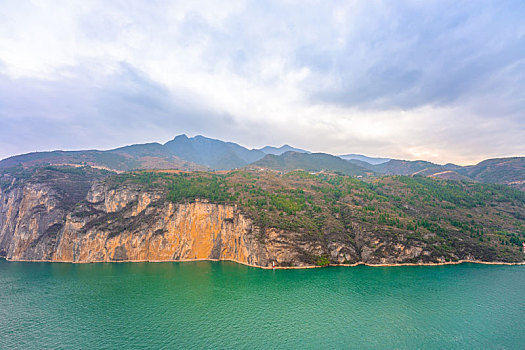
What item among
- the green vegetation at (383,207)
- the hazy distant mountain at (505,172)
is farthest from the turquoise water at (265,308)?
the hazy distant mountain at (505,172)

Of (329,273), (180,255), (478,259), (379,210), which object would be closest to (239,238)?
(180,255)

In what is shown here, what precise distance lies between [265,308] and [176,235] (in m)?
43.1

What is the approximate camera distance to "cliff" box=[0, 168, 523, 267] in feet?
222

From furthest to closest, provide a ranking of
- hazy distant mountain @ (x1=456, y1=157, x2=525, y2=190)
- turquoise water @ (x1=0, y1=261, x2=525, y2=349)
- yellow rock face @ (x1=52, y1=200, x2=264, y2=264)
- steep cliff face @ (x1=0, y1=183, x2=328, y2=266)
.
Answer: hazy distant mountain @ (x1=456, y1=157, x2=525, y2=190), yellow rock face @ (x1=52, y1=200, x2=264, y2=264), steep cliff face @ (x1=0, y1=183, x2=328, y2=266), turquoise water @ (x1=0, y1=261, x2=525, y2=349)

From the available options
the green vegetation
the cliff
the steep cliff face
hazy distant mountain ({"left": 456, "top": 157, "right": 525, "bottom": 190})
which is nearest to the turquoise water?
the cliff

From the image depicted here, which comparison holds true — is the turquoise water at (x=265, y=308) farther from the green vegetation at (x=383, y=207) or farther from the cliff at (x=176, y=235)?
the green vegetation at (x=383, y=207)

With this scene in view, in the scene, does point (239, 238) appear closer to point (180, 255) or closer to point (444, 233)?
point (180, 255)

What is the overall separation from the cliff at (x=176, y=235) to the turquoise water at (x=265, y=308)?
6.06 metres

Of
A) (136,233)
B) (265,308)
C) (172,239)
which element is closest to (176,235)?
(172,239)

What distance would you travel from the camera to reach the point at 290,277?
189 feet

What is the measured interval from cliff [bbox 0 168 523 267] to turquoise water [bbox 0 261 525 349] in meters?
6.06

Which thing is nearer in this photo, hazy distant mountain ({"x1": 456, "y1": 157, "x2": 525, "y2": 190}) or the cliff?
the cliff

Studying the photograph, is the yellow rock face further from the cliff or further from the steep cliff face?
the cliff

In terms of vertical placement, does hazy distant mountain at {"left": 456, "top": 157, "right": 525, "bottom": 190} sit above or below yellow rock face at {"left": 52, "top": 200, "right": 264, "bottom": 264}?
above
